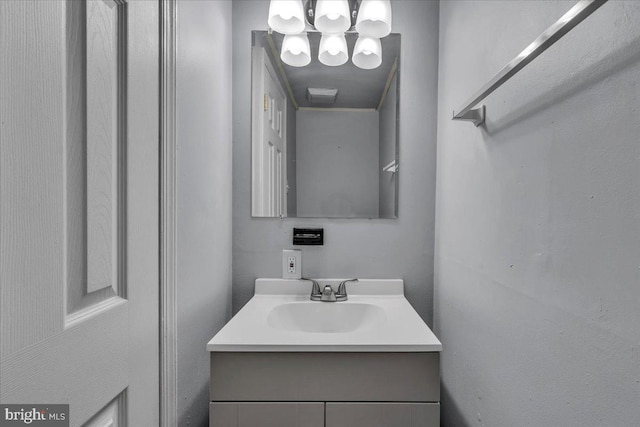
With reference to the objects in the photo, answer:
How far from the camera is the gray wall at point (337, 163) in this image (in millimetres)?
1334

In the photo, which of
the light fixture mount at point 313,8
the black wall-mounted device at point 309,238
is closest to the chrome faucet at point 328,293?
the black wall-mounted device at point 309,238

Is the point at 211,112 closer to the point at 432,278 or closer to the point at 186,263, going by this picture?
the point at 186,263

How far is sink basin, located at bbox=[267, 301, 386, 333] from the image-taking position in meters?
1.18

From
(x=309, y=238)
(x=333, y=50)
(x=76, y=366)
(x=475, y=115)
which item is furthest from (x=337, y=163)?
(x=76, y=366)

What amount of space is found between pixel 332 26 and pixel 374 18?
154 mm

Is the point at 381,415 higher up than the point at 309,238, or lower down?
lower down

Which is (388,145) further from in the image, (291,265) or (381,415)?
(381,415)

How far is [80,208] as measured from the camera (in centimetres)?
49

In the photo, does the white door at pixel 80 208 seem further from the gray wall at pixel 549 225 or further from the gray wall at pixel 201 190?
the gray wall at pixel 549 225

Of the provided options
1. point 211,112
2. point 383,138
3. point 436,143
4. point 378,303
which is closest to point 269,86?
point 211,112

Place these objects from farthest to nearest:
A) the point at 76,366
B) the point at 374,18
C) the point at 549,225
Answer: the point at 374,18
the point at 549,225
the point at 76,366

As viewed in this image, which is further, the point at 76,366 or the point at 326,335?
the point at 326,335

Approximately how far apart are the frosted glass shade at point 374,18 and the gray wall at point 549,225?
0.84ft

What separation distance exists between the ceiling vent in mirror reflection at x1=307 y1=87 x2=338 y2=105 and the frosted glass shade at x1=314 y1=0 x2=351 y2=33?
21cm
